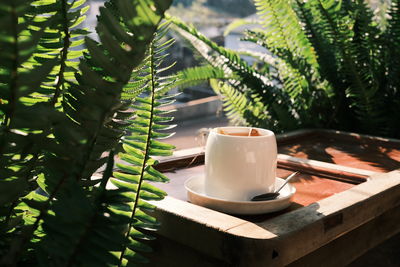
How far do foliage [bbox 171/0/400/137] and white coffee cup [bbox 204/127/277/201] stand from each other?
851 millimetres

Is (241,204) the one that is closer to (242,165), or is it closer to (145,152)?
(242,165)

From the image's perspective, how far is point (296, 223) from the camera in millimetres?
548

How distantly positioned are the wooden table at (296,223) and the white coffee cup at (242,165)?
46mm

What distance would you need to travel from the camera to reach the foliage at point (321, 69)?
1448mm

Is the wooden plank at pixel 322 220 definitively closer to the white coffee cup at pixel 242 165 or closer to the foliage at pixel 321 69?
the white coffee cup at pixel 242 165

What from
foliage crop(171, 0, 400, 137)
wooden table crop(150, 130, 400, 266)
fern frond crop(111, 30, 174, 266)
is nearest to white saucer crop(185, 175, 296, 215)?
wooden table crop(150, 130, 400, 266)

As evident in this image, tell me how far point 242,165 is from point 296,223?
0.12 meters

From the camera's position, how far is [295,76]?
1496mm

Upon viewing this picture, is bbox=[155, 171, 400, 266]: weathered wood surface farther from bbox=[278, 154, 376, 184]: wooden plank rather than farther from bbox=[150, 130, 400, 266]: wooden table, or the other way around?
bbox=[278, 154, 376, 184]: wooden plank

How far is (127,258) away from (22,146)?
5.1 inches

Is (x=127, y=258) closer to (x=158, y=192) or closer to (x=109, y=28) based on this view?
(x=158, y=192)

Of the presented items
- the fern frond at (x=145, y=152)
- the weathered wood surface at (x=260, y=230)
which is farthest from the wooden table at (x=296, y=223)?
the fern frond at (x=145, y=152)

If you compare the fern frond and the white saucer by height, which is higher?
the fern frond

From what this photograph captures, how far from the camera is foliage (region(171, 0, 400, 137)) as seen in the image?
1448 mm
